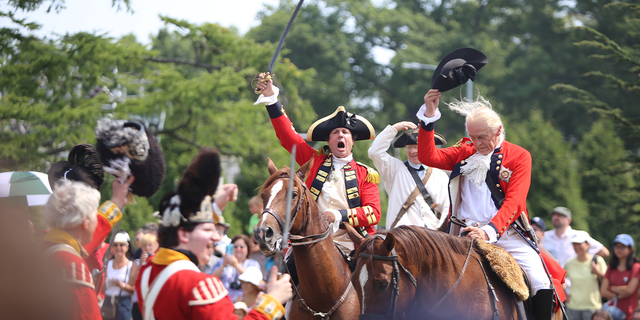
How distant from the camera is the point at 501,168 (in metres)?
5.16

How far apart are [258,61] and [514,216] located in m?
13.2

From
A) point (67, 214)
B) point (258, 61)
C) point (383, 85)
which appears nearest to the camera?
point (67, 214)

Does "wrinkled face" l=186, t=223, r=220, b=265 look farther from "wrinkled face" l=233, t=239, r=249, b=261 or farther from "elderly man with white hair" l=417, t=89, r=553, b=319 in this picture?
"wrinkled face" l=233, t=239, r=249, b=261

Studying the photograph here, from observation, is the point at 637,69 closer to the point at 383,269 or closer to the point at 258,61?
the point at 383,269

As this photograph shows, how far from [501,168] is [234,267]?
4.47 meters

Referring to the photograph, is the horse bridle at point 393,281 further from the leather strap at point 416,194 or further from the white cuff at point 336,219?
the leather strap at point 416,194

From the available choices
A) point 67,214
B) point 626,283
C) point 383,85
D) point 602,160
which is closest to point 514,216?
point 67,214

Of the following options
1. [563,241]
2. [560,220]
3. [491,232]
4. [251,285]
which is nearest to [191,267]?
[491,232]

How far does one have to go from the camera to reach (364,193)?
233 inches

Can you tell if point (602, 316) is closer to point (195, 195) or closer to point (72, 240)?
point (195, 195)

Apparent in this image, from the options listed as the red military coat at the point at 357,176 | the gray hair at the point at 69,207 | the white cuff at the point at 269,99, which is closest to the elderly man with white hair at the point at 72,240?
the gray hair at the point at 69,207

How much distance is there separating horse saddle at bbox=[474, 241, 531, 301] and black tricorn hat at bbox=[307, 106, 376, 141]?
180 cm

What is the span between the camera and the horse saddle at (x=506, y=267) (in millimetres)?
Answer: 4723

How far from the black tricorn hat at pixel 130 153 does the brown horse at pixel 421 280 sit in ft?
5.45
